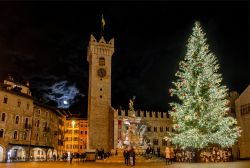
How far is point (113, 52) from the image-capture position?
234ft

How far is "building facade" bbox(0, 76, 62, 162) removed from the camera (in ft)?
142

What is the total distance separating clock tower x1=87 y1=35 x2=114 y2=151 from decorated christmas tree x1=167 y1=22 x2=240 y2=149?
37.0 meters

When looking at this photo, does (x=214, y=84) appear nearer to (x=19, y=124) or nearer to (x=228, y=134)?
(x=228, y=134)

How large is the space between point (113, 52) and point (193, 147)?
1881 inches

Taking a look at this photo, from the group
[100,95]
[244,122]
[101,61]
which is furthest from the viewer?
[101,61]

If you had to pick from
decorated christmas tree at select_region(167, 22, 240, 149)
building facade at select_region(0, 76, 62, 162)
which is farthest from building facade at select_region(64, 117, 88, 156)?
A: decorated christmas tree at select_region(167, 22, 240, 149)

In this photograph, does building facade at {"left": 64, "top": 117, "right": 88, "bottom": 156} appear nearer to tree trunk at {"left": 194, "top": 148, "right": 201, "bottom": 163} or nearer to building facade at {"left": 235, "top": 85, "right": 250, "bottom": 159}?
building facade at {"left": 235, "top": 85, "right": 250, "bottom": 159}

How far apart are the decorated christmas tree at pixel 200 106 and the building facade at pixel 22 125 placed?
27667mm

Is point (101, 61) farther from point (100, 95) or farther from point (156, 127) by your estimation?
point (156, 127)

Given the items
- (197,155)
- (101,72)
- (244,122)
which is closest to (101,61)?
(101,72)

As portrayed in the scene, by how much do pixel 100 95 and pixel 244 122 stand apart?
31.3 metres

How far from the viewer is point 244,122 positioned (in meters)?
47.1

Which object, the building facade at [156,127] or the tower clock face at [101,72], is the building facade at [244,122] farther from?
the tower clock face at [101,72]

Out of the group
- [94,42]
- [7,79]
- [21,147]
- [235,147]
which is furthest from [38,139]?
[235,147]
